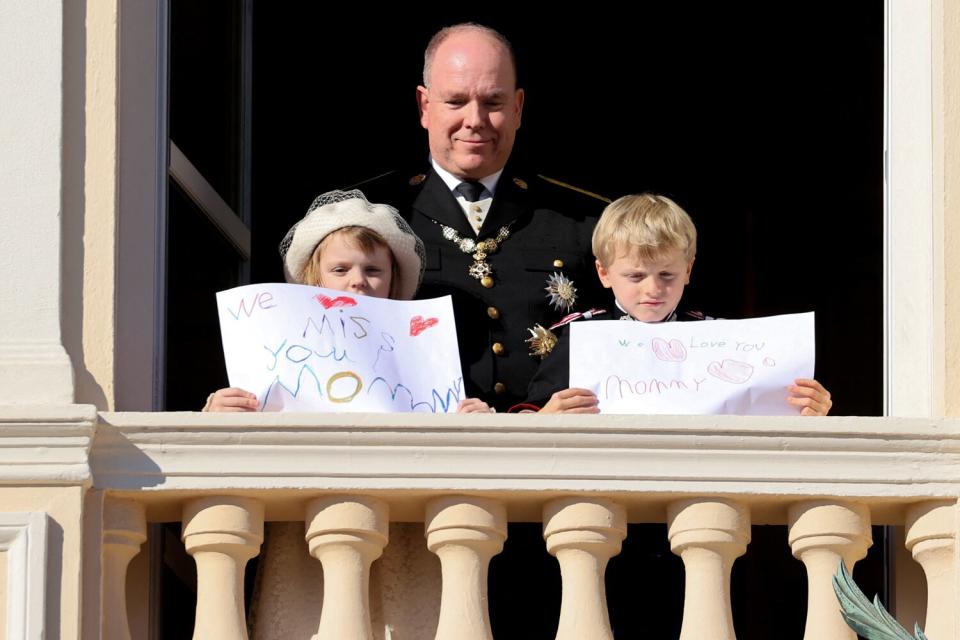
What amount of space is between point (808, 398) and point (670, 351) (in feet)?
0.92

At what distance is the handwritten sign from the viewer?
18.2 feet

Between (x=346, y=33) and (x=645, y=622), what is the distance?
309cm

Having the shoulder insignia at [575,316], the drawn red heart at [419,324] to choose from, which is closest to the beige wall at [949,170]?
the shoulder insignia at [575,316]

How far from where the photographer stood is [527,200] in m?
6.70

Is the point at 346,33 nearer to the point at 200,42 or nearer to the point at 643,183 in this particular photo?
the point at 643,183

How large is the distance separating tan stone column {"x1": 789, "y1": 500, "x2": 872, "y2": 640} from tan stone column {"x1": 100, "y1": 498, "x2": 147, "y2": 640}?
4.04 feet

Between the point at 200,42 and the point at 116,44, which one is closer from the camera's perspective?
the point at 116,44

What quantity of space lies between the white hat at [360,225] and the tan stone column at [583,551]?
779mm

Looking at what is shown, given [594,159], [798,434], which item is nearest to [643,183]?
[594,159]

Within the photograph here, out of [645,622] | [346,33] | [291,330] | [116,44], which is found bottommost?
[645,622]

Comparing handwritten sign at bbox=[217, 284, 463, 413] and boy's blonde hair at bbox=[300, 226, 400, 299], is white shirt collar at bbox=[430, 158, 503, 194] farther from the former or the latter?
handwritten sign at bbox=[217, 284, 463, 413]

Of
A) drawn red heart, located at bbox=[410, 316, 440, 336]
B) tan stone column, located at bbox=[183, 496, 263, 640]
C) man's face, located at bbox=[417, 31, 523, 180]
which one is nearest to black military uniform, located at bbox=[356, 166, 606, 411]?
man's face, located at bbox=[417, 31, 523, 180]

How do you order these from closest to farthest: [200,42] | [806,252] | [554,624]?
[554,624]
[200,42]
[806,252]

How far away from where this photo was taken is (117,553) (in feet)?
17.7
